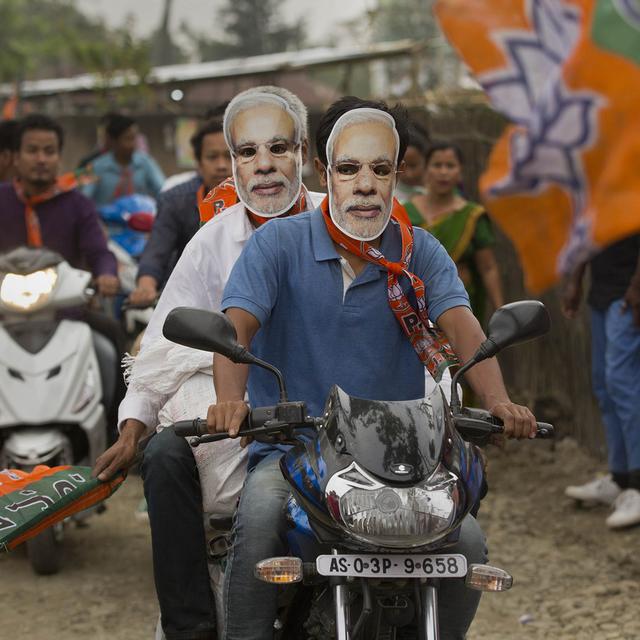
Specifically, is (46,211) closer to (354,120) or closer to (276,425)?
(354,120)

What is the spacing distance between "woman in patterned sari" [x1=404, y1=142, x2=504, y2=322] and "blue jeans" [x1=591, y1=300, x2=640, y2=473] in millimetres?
888

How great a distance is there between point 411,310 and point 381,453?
2.61 ft

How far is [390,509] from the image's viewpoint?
311cm

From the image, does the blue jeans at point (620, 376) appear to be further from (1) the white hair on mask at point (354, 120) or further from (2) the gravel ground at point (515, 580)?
(1) the white hair on mask at point (354, 120)

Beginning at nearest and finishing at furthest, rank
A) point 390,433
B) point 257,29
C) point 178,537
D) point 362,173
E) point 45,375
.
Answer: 1. point 390,433
2. point 362,173
3. point 178,537
4. point 45,375
5. point 257,29

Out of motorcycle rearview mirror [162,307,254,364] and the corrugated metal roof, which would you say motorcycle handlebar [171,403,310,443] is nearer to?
motorcycle rearview mirror [162,307,254,364]

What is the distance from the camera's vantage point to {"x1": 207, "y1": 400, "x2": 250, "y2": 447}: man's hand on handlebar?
3.40 metres

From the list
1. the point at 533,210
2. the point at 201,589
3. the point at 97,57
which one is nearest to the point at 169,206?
the point at 201,589

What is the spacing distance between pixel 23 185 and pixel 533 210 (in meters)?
4.66

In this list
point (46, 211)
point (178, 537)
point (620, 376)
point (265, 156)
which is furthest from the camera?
point (46, 211)

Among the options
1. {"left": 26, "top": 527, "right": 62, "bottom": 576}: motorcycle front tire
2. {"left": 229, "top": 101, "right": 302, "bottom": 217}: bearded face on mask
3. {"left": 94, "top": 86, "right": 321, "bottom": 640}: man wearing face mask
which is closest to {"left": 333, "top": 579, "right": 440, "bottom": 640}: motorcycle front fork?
{"left": 94, "top": 86, "right": 321, "bottom": 640}: man wearing face mask

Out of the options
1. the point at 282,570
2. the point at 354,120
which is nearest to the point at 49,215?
the point at 354,120

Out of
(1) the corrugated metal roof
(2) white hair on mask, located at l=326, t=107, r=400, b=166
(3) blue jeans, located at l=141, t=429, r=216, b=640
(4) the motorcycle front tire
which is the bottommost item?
(4) the motorcycle front tire

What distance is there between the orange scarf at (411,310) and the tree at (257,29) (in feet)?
132
